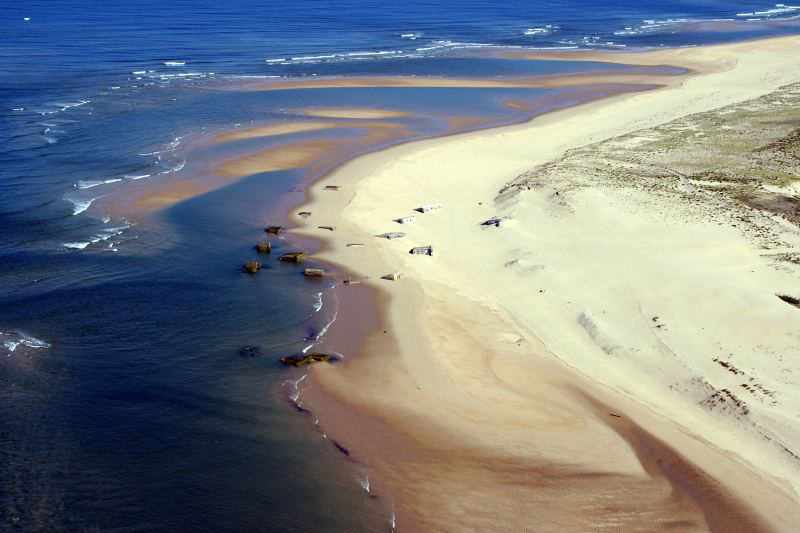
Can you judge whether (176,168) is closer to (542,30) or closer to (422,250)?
(422,250)

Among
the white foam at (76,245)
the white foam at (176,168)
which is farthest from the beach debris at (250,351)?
the white foam at (176,168)

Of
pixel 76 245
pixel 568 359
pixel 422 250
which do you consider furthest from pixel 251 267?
pixel 568 359

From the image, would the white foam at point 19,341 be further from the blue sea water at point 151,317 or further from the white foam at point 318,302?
the white foam at point 318,302

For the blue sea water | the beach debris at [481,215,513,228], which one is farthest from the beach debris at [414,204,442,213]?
the blue sea water

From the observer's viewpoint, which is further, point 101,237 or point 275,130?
point 275,130

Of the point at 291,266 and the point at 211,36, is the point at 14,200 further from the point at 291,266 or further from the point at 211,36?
the point at 211,36
